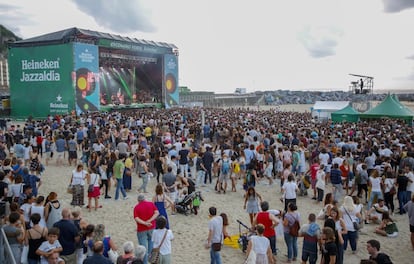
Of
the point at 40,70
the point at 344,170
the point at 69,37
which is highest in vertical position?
the point at 69,37

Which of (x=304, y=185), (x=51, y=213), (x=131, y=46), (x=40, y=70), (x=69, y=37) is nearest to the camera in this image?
(x=51, y=213)

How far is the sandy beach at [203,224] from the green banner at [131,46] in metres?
19.2

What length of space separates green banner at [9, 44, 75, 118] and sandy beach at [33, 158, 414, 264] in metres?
17.1

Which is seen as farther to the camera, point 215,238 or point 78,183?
point 78,183

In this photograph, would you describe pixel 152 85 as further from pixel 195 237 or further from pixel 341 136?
pixel 195 237

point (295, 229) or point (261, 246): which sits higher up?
point (261, 246)

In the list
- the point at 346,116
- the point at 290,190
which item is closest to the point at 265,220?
the point at 290,190

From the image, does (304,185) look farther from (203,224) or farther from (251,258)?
(251,258)

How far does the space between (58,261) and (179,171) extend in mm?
6942

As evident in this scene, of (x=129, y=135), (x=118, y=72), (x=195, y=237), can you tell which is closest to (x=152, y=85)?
(x=118, y=72)

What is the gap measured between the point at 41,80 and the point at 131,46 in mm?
7597

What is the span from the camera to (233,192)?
10.8 meters

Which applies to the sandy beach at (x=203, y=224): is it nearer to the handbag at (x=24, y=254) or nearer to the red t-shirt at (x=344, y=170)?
the red t-shirt at (x=344, y=170)

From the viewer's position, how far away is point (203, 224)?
808cm
